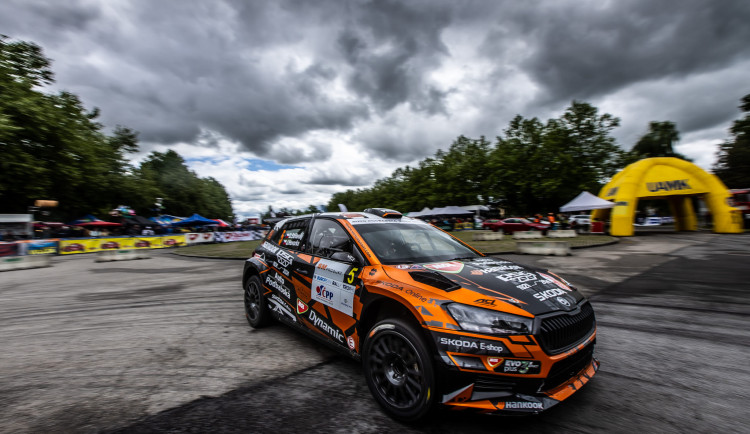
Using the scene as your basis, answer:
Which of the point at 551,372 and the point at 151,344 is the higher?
the point at 551,372

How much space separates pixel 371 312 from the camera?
9.60 feet

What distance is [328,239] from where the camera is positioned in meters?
3.72

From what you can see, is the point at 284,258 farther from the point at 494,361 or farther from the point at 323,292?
the point at 494,361

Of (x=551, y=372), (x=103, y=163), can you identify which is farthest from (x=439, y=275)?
(x=103, y=163)

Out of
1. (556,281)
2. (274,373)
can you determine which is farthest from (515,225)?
(274,373)

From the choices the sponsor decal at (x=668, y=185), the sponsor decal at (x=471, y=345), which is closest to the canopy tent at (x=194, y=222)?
the sponsor decal at (x=668, y=185)

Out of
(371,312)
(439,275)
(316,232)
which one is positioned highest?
Result: (316,232)

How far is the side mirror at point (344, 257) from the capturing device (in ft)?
10.4

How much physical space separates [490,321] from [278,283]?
2.91m

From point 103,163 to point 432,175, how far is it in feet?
142

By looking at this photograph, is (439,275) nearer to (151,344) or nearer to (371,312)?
(371,312)

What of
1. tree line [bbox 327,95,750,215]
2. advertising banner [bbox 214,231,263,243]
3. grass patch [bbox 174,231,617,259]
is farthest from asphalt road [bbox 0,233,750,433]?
tree line [bbox 327,95,750,215]

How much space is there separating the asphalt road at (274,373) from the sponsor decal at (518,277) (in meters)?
0.98

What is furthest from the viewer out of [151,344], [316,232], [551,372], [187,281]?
[187,281]
